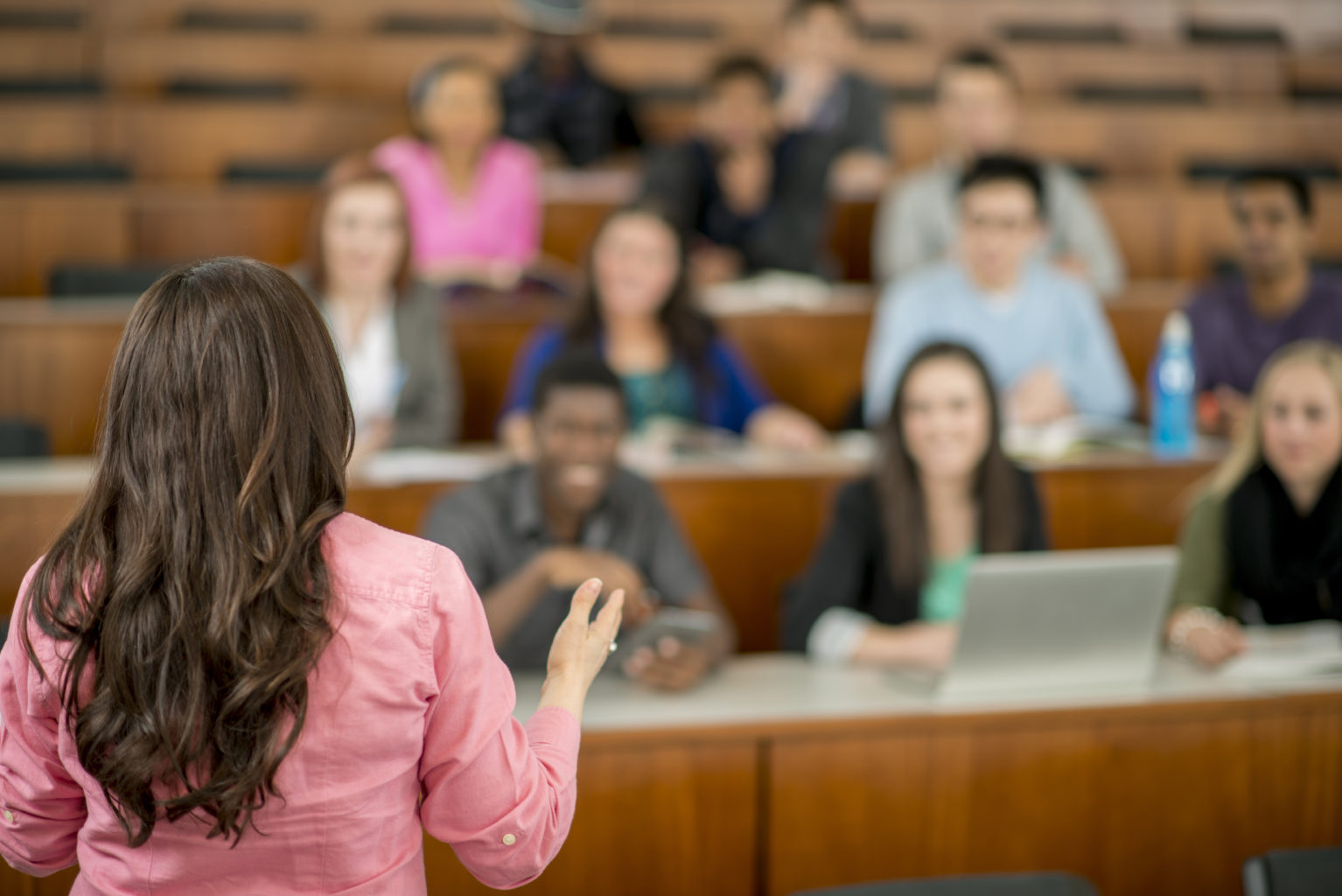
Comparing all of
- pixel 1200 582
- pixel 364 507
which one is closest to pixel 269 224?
pixel 364 507

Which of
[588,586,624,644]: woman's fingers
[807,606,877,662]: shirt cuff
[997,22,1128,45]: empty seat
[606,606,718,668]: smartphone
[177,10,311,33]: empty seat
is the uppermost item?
[997,22,1128,45]: empty seat

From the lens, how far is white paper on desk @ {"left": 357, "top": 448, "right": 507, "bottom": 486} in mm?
2471

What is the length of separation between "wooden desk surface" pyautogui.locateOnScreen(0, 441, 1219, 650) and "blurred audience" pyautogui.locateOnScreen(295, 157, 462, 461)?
0.32 m

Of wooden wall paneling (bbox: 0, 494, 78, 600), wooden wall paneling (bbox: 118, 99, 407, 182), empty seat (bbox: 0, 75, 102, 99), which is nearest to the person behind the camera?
wooden wall paneling (bbox: 0, 494, 78, 600)

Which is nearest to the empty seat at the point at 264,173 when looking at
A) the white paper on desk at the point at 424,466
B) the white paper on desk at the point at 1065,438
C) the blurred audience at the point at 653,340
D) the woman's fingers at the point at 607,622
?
the blurred audience at the point at 653,340

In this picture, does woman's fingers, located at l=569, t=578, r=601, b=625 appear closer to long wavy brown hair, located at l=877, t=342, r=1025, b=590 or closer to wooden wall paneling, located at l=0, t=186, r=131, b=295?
long wavy brown hair, located at l=877, t=342, r=1025, b=590

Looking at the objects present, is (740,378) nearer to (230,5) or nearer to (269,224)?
(269,224)

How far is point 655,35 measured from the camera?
5.76m

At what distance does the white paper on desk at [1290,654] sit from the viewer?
187 centimetres

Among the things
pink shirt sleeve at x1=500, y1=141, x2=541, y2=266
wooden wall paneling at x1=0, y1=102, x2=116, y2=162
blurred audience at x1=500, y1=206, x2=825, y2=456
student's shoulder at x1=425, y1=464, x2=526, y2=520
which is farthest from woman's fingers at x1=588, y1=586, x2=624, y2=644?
wooden wall paneling at x1=0, y1=102, x2=116, y2=162

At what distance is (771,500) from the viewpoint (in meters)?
2.65

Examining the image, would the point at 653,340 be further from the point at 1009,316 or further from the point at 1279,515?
the point at 1279,515

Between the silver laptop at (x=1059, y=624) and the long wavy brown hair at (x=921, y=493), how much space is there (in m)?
0.33

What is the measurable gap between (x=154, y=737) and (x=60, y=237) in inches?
131
